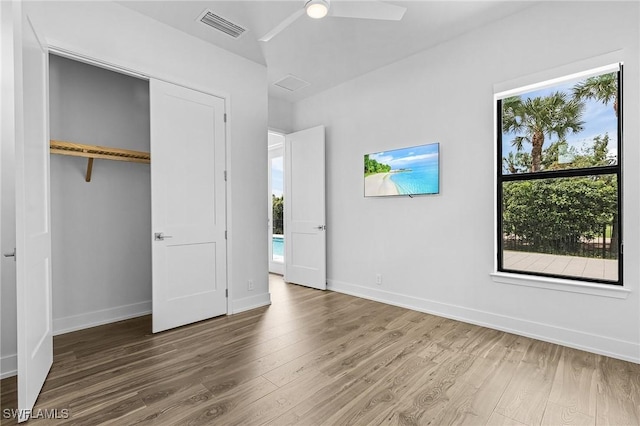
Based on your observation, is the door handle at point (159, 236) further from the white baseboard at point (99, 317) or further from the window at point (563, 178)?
the window at point (563, 178)

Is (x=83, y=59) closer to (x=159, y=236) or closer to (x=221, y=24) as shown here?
(x=221, y=24)

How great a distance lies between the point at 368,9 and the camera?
7.32 ft

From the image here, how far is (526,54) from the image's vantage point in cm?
285

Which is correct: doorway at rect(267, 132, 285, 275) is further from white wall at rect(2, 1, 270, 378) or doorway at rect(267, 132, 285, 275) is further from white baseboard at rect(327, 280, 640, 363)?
white baseboard at rect(327, 280, 640, 363)

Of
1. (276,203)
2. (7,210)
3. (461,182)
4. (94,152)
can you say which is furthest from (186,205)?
(276,203)

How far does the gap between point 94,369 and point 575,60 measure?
4.52 metres

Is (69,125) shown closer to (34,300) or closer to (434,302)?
(34,300)

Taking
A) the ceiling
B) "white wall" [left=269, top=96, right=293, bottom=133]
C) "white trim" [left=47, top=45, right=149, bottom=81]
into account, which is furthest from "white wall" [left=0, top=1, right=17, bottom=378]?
"white wall" [left=269, top=96, right=293, bottom=133]

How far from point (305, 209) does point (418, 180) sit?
6.09 ft

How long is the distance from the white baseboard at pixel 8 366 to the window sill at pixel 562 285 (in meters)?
4.00

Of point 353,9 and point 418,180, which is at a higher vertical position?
point 353,9

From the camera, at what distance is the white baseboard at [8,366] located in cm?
218

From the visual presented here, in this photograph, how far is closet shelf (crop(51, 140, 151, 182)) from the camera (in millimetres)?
2802

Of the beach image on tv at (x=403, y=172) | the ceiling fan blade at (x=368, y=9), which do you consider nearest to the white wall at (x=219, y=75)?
the beach image on tv at (x=403, y=172)
